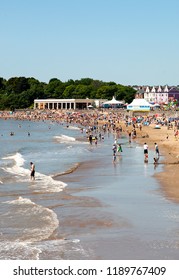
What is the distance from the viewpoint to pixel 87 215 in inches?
718

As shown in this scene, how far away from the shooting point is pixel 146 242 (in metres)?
14.5

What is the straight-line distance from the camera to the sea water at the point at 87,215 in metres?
14.0

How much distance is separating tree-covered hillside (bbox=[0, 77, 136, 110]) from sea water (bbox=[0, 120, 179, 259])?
378 feet

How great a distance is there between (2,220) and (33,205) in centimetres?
256

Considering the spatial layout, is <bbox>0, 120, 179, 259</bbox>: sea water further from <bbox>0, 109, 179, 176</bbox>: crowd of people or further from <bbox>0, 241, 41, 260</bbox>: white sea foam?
<bbox>0, 109, 179, 176</bbox>: crowd of people

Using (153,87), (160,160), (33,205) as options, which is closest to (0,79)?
(153,87)

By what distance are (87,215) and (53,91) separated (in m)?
148

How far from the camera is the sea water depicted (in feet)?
45.8

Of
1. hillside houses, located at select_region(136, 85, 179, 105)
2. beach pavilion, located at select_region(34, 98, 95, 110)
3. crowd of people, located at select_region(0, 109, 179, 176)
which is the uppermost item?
hillside houses, located at select_region(136, 85, 179, 105)

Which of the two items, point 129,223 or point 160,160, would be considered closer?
point 129,223

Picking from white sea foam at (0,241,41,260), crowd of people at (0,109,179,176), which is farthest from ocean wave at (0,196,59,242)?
crowd of people at (0,109,179,176)

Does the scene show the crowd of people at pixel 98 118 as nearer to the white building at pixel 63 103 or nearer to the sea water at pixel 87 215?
the white building at pixel 63 103

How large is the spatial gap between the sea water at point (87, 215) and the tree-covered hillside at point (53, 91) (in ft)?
378

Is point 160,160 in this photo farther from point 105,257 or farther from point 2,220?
point 105,257
